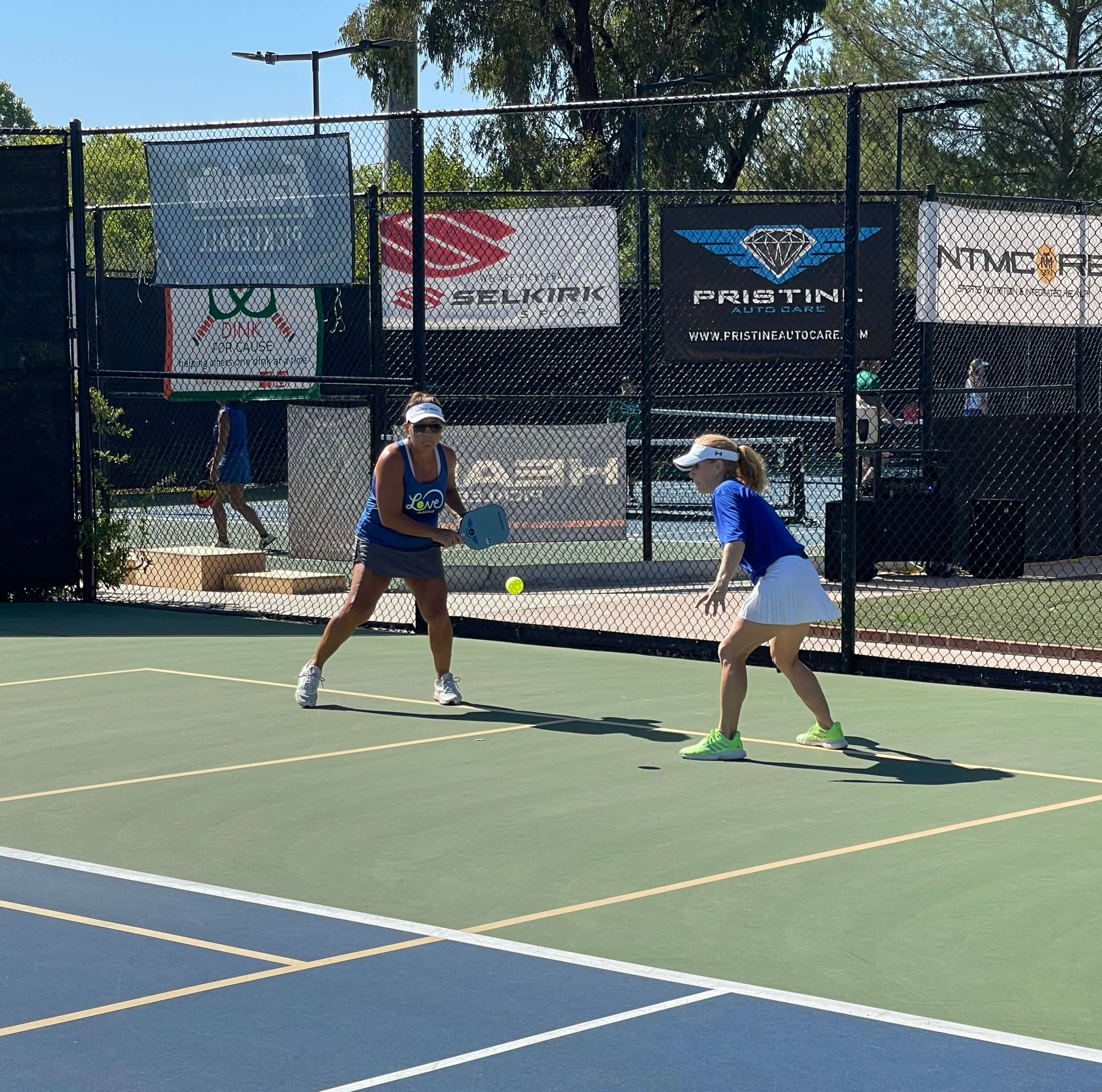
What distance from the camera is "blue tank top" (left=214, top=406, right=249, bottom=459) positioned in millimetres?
19594

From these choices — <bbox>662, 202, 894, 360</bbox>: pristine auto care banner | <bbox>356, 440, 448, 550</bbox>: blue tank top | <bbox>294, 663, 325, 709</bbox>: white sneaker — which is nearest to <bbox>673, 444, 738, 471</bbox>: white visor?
<bbox>356, 440, 448, 550</bbox>: blue tank top

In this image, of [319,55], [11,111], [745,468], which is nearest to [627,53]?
[319,55]

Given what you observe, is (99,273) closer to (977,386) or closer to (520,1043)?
(977,386)

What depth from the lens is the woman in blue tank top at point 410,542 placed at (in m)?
10.8

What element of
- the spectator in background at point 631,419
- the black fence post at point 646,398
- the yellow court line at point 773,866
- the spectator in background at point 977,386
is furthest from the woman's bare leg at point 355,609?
the spectator in background at point 977,386

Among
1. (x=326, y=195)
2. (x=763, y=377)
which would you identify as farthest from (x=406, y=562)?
(x=763, y=377)

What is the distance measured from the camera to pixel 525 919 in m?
6.64

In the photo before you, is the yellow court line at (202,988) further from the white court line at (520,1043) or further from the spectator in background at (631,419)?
the spectator in background at (631,419)

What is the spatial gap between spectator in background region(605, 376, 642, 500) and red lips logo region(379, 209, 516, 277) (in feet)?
14.4

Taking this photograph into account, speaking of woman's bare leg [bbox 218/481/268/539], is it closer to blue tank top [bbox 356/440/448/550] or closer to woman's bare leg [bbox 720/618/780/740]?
blue tank top [bbox 356/440/448/550]

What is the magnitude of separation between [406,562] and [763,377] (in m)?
19.4

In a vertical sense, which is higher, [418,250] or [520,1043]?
[418,250]

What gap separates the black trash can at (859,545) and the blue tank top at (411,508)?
5.79 m

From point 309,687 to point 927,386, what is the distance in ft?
25.9
